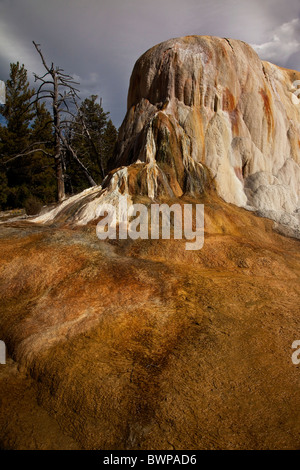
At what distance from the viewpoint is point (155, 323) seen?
361cm

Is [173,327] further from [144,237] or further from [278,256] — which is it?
[278,256]

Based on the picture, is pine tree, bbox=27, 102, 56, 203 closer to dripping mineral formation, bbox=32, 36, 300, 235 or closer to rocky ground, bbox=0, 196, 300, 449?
dripping mineral formation, bbox=32, 36, 300, 235

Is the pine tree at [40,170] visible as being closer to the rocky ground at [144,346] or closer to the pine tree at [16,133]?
the pine tree at [16,133]

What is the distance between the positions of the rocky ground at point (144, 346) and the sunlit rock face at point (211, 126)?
353 cm

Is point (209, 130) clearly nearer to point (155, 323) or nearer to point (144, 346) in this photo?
point (155, 323)

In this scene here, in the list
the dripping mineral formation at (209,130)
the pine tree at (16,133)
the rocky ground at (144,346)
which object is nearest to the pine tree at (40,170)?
the pine tree at (16,133)

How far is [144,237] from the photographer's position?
598 cm

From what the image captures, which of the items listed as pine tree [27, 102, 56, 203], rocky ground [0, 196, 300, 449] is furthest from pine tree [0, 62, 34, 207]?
rocky ground [0, 196, 300, 449]

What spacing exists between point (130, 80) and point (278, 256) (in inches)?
350

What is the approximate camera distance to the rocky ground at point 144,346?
7.82 feet

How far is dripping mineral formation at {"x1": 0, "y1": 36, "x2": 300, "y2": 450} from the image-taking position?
2422 mm

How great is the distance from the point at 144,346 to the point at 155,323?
0.38 m
